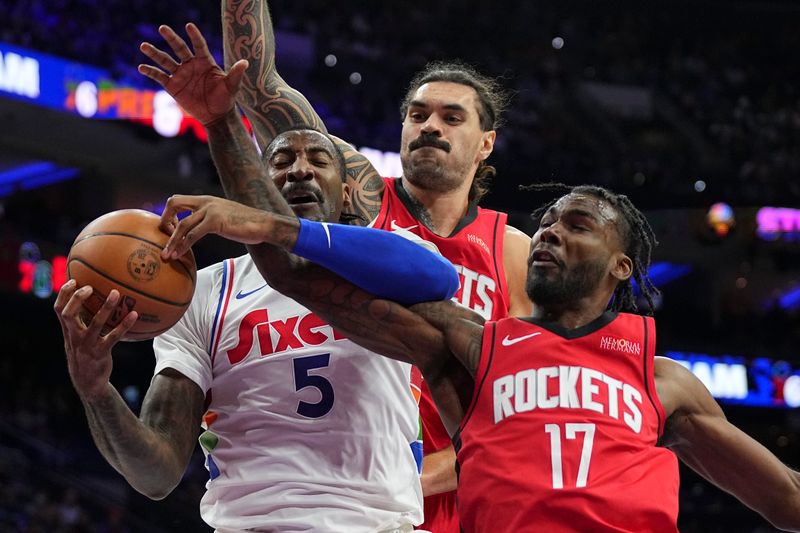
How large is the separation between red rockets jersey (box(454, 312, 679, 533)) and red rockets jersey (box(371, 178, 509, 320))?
88 centimetres

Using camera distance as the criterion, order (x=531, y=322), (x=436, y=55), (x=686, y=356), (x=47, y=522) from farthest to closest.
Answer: (x=436, y=55) → (x=686, y=356) → (x=47, y=522) → (x=531, y=322)

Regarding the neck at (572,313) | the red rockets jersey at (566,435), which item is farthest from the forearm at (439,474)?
the neck at (572,313)

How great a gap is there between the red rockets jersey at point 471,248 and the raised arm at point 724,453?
101cm

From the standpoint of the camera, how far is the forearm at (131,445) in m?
2.98

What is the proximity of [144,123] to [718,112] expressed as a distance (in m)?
10.5

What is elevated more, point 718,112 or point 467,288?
point 718,112

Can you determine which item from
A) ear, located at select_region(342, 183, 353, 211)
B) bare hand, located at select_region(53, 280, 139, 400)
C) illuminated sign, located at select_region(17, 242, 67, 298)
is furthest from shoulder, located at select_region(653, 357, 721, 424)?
illuminated sign, located at select_region(17, 242, 67, 298)

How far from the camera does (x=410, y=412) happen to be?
326 cm

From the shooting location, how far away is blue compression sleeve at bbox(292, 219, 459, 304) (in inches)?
115

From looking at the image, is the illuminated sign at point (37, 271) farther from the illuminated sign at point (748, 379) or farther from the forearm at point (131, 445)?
the forearm at point (131, 445)

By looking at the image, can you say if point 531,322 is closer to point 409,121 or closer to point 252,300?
point 252,300

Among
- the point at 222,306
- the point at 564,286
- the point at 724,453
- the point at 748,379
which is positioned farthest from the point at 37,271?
the point at 724,453

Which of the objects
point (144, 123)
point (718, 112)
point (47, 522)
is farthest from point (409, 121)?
point (718, 112)

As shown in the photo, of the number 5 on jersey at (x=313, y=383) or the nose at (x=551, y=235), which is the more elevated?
the nose at (x=551, y=235)
